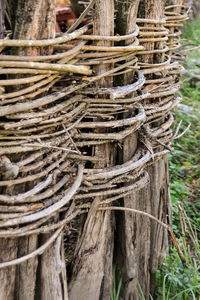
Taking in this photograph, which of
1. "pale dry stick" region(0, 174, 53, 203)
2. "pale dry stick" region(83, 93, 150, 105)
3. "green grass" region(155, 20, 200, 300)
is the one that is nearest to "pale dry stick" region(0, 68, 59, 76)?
"pale dry stick" region(83, 93, 150, 105)

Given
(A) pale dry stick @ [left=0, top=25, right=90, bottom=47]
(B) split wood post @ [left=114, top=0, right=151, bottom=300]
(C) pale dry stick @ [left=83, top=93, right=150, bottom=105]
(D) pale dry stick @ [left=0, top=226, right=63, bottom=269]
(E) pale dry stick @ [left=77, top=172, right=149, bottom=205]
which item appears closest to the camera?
(A) pale dry stick @ [left=0, top=25, right=90, bottom=47]

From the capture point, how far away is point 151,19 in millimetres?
1737

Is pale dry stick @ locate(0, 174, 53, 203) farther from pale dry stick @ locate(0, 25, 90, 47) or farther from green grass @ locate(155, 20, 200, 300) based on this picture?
green grass @ locate(155, 20, 200, 300)

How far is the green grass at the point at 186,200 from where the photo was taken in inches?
80.4

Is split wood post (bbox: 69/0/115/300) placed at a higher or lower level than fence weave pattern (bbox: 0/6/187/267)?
lower

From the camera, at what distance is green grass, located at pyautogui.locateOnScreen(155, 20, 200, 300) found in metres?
2.04

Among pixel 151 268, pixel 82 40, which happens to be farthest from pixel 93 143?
pixel 151 268

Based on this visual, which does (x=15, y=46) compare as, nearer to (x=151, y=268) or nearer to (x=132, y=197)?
(x=132, y=197)

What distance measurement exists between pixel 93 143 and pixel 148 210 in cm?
53

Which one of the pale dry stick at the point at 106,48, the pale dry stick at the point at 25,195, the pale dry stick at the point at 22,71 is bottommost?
the pale dry stick at the point at 25,195

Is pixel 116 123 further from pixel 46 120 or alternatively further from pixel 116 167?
pixel 46 120

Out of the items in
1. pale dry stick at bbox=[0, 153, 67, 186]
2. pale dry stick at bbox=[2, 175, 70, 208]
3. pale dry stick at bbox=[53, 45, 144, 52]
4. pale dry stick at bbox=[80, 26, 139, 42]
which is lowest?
pale dry stick at bbox=[2, 175, 70, 208]

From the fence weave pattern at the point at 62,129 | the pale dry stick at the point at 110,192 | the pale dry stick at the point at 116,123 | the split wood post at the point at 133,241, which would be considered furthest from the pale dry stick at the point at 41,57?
the pale dry stick at the point at 110,192

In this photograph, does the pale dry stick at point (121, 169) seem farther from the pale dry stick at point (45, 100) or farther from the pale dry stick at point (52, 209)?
the pale dry stick at point (45, 100)
